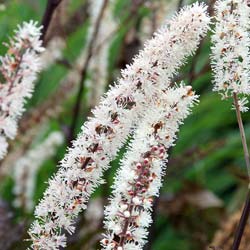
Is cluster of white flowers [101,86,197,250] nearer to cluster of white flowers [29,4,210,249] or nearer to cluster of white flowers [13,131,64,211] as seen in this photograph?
cluster of white flowers [29,4,210,249]

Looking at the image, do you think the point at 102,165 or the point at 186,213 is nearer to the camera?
the point at 102,165

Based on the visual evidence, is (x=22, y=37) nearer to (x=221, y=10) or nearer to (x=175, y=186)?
(x=221, y=10)

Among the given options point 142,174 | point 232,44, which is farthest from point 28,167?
point 142,174

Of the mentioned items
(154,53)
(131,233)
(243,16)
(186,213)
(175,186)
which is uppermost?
(175,186)

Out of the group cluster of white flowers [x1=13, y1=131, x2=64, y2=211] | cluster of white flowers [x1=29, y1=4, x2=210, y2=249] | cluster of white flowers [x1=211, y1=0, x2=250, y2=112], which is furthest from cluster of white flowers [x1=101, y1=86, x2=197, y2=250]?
cluster of white flowers [x1=13, y1=131, x2=64, y2=211]

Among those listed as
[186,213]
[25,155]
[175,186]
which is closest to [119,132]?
[25,155]

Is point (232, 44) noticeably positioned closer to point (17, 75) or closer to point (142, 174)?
point (142, 174)
